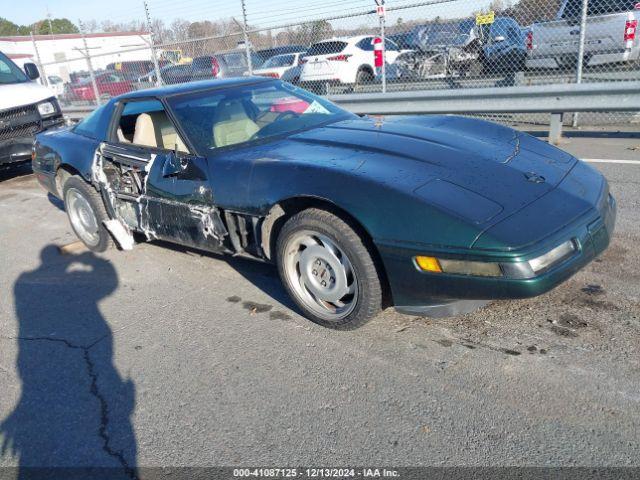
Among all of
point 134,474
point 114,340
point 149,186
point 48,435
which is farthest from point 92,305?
point 134,474

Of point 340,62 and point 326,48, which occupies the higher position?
point 326,48

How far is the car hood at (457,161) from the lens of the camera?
2.59 m

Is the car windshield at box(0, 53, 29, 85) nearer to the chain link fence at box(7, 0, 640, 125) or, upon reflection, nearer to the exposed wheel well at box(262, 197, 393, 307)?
the chain link fence at box(7, 0, 640, 125)

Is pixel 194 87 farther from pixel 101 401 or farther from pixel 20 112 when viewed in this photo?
pixel 20 112

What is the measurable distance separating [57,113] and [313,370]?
776cm

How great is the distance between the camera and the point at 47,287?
418 cm

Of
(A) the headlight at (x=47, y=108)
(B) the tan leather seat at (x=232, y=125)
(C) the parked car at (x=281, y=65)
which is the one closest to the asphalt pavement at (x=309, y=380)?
(B) the tan leather seat at (x=232, y=125)

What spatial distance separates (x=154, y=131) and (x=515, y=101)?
16.5 ft

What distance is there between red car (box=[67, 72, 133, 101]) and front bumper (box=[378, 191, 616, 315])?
15914 mm

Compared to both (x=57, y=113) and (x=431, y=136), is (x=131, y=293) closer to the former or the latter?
(x=431, y=136)

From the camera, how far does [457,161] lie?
117 inches

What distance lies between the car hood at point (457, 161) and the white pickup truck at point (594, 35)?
21.1ft

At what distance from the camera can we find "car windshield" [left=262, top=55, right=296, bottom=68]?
13.7m

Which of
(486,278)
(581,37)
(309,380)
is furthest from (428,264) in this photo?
(581,37)
